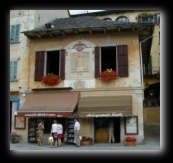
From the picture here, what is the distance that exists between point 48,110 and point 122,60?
486 centimetres

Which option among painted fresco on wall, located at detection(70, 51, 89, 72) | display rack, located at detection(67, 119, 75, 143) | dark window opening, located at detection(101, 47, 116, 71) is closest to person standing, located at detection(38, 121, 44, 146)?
display rack, located at detection(67, 119, 75, 143)

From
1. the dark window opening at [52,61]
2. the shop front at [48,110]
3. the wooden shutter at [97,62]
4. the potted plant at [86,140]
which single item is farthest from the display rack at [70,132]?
the dark window opening at [52,61]

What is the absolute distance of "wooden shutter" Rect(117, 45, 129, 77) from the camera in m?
16.2

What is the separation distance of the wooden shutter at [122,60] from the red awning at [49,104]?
2723 mm

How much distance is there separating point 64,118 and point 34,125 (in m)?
1.82

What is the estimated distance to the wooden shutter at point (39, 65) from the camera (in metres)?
17.4

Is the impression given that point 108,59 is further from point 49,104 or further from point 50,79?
point 49,104

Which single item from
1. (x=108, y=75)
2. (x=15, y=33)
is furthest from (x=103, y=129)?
(x=15, y=33)

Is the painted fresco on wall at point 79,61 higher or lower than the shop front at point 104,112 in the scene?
higher

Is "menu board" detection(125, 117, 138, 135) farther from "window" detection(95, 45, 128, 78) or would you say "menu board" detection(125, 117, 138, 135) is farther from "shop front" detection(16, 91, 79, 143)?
"shop front" detection(16, 91, 79, 143)

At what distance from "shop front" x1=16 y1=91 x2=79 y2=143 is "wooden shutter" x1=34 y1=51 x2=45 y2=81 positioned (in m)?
1.03

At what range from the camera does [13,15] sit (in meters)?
18.9

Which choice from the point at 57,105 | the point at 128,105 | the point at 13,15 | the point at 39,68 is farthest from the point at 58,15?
the point at 128,105

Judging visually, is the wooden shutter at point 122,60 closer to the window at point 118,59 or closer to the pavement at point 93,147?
the window at point 118,59
